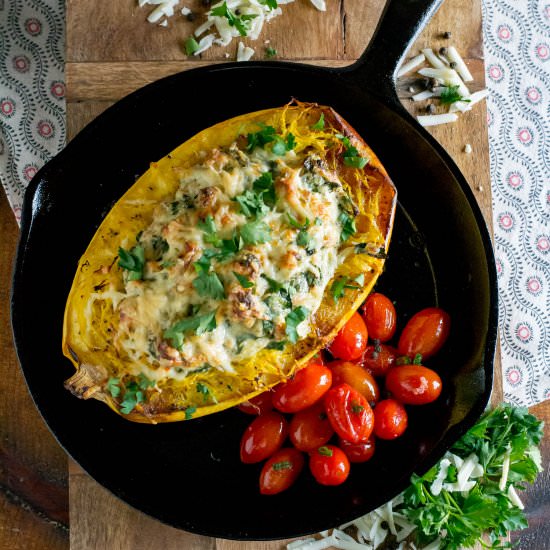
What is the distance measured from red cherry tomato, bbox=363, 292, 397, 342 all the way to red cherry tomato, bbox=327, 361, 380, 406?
0.14 metres

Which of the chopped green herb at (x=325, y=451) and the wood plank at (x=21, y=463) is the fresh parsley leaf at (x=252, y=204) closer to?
the chopped green herb at (x=325, y=451)

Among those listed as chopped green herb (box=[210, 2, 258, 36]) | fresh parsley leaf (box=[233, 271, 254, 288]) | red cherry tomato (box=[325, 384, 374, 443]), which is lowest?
red cherry tomato (box=[325, 384, 374, 443])

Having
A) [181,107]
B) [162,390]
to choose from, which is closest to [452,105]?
[181,107]

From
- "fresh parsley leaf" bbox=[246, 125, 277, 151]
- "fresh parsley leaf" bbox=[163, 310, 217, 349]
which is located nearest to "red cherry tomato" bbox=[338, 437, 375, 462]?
"fresh parsley leaf" bbox=[163, 310, 217, 349]

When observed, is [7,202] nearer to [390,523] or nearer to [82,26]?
[82,26]

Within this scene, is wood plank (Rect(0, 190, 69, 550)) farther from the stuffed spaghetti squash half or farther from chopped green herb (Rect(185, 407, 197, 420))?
chopped green herb (Rect(185, 407, 197, 420))

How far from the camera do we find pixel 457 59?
2.61 meters

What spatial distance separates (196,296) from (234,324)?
128 millimetres

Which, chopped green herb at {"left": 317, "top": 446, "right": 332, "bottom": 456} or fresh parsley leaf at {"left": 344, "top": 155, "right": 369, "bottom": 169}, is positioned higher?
fresh parsley leaf at {"left": 344, "top": 155, "right": 369, "bottom": 169}

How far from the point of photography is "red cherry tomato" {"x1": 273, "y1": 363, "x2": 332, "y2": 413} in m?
2.30

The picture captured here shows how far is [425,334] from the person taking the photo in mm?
2430

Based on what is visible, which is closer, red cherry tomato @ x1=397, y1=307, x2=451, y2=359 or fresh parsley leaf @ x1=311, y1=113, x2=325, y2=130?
fresh parsley leaf @ x1=311, y1=113, x2=325, y2=130

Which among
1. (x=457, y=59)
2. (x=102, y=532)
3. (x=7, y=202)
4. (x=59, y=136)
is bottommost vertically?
(x=102, y=532)

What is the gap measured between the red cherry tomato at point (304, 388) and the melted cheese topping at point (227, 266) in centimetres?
24
